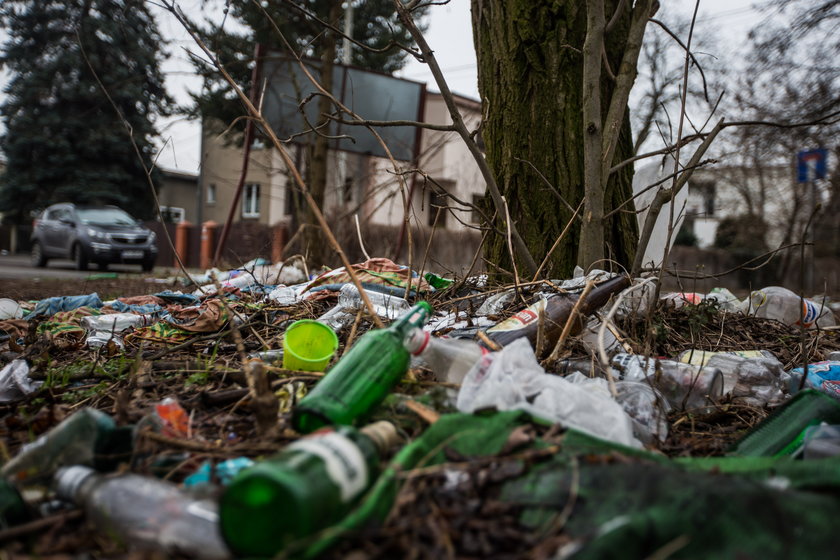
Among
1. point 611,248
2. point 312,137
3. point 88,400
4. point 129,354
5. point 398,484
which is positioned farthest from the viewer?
point 312,137

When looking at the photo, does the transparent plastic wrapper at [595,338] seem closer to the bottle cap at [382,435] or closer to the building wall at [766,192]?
the bottle cap at [382,435]

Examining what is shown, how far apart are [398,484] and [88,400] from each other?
3.97 feet

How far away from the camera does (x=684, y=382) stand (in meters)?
2.02

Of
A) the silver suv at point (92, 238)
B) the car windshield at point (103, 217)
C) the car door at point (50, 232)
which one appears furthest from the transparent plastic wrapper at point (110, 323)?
the car door at point (50, 232)

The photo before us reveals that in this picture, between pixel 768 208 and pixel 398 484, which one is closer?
pixel 398 484

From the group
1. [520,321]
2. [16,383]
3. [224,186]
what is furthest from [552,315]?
[224,186]

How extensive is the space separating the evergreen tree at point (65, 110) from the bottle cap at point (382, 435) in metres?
22.9

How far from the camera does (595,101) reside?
9.26 ft

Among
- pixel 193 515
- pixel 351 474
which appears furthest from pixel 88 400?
pixel 351 474

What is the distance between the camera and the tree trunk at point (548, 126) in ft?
10.5

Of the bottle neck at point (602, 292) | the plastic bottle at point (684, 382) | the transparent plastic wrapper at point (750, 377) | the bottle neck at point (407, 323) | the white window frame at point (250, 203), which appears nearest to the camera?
the bottle neck at point (407, 323)

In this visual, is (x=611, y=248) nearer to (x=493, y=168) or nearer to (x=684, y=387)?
(x=493, y=168)

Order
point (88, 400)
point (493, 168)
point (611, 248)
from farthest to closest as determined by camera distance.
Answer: point (493, 168), point (611, 248), point (88, 400)

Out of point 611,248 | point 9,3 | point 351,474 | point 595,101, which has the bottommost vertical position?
point 351,474
